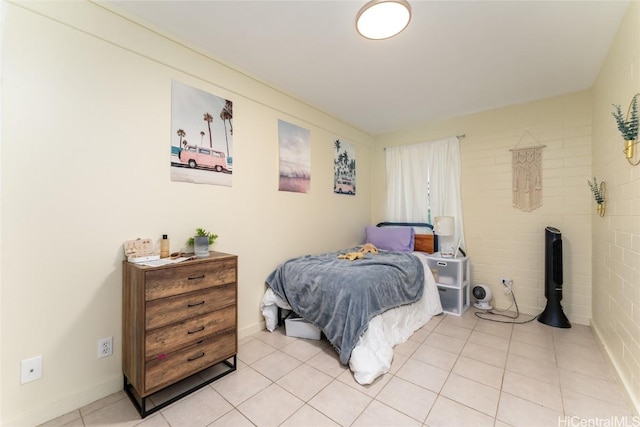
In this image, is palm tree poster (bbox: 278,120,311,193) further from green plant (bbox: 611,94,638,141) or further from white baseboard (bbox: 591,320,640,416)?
white baseboard (bbox: 591,320,640,416)

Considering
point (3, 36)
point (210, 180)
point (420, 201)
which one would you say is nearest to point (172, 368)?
point (210, 180)

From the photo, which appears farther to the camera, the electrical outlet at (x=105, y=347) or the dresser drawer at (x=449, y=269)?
the dresser drawer at (x=449, y=269)

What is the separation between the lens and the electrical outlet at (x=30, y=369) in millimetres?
1427

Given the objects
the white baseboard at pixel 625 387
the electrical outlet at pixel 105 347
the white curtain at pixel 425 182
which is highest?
the white curtain at pixel 425 182

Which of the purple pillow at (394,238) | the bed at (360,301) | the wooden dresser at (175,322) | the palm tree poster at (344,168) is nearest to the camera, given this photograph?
the wooden dresser at (175,322)

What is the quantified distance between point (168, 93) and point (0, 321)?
5.50 ft

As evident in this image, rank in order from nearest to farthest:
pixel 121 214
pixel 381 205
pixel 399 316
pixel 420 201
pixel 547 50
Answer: pixel 121 214 < pixel 547 50 < pixel 399 316 < pixel 420 201 < pixel 381 205

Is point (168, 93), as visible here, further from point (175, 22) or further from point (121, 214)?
point (121, 214)

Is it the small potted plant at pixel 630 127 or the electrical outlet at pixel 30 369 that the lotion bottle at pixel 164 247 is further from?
the small potted plant at pixel 630 127

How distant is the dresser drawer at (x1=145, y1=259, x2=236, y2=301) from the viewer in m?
1.54

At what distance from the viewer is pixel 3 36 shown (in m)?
1.38

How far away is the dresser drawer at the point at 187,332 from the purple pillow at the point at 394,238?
2.24 metres

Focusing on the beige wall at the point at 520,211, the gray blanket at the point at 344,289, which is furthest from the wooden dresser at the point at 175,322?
the beige wall at the point at 520,211

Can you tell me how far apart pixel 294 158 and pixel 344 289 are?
1612 millimetres
